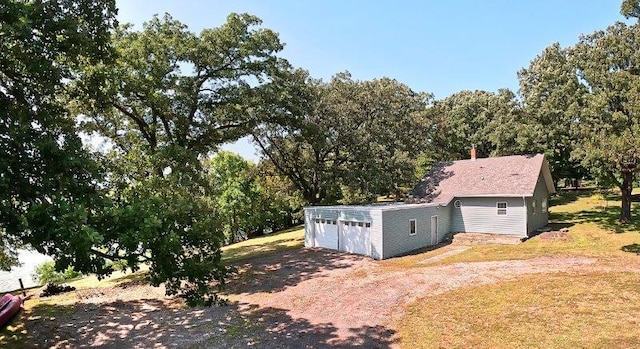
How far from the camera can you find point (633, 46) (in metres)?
22.8

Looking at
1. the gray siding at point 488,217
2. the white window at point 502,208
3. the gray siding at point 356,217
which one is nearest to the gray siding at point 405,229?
the gray siding at point 356,217

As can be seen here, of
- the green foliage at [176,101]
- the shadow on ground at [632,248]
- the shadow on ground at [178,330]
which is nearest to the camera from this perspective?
the shadow on ground at [178,330]

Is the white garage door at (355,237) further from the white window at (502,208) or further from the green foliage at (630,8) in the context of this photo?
the green foliage at (630,8)

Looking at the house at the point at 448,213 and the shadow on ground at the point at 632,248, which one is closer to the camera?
the shadow on ground at the point at 632,248

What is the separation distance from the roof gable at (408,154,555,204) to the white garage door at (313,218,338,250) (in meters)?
6.98

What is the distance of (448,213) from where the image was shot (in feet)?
87.6

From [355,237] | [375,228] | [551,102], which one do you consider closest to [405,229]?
[375,228]

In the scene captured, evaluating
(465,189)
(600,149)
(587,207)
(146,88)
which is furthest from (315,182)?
(587,207)

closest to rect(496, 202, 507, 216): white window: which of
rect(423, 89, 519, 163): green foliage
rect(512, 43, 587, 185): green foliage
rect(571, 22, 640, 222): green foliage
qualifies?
rect(571, 22, 640, 222): green foliage

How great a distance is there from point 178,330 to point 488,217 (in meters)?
20.5

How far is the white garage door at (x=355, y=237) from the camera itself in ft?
72.1

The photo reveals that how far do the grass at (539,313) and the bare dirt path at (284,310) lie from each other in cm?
88

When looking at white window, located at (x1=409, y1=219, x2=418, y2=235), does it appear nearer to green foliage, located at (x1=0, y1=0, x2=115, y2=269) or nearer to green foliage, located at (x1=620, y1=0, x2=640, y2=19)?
green foliage, located at (x1=620, y1=0, x2=640, y2=19)

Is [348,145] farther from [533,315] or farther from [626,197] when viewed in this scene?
[533,315]
